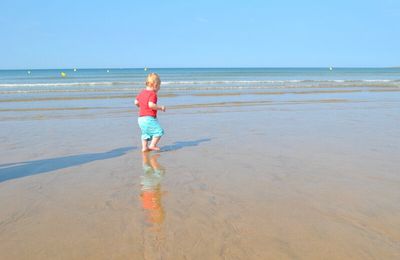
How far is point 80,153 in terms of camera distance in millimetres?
6496

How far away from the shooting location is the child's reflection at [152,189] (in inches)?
142

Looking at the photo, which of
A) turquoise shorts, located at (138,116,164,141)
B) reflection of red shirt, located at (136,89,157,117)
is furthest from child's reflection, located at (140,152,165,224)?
reflection of red shirt, located at (136,89,157,117)

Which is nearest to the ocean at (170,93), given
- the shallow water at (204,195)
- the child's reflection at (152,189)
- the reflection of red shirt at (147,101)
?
the reflection of red shirt at (147,101)

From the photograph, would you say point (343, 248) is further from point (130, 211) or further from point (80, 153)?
point (80, 153)

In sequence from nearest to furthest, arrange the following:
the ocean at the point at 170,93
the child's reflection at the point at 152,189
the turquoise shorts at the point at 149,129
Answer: the child's reflection at the point at 152,189
the turquoise shorts at the point at 149,129
the ocean at the point at 170,93

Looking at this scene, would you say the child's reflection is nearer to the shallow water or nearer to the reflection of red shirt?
the shallow water

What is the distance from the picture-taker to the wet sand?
2.98m

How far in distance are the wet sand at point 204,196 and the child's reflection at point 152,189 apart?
1 centimetres

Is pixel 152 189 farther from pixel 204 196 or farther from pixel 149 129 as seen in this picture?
pixel 149 129

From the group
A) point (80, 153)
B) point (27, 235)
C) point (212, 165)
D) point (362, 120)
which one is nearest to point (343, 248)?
point (27, 235)

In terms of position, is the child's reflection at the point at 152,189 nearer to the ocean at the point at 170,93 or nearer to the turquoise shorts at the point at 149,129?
the turquoise shorts at the point at 149,129

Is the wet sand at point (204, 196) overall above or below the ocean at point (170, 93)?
above

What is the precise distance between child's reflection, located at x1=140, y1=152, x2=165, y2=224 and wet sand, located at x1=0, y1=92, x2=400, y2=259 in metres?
0.01

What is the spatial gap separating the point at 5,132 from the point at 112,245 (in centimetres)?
679
